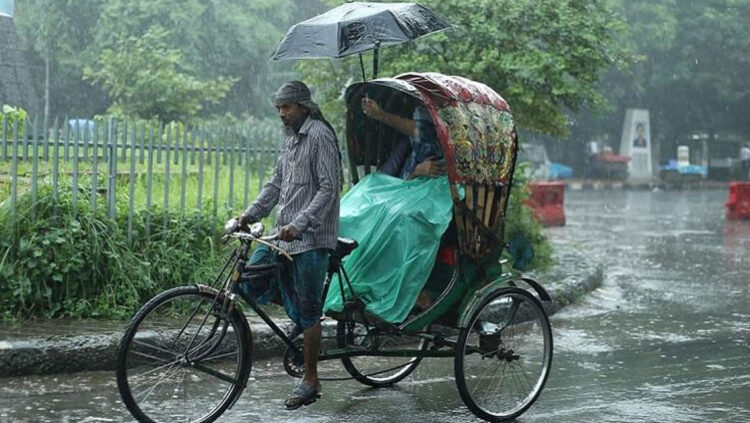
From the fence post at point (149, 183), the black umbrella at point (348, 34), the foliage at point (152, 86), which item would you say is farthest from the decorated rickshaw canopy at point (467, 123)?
the foliage at point (152, 86)

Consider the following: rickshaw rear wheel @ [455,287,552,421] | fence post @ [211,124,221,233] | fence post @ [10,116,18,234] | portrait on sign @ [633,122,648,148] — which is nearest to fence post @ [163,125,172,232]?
fence post @ [211,124,221,233]

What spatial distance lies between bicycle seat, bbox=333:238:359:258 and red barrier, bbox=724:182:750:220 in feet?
66.8

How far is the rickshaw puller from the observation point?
5.42m

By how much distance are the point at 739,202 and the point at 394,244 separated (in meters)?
20.3

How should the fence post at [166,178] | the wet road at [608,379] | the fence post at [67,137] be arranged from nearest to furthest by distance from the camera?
the wet road at [608,379] < the fence post at [67,137] < the fence post at [166,178]

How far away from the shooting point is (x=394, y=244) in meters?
5.87

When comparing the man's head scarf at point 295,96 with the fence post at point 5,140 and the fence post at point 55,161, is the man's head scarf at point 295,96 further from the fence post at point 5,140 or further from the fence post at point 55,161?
the fence post at point 5,140

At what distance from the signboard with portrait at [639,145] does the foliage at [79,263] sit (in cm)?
4375

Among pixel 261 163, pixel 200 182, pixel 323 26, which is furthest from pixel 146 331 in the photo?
pixel 261 163

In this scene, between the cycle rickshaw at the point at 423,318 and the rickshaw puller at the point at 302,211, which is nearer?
the cycle rickshaw at the point at 423,318

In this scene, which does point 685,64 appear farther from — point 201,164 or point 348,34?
point 348,34

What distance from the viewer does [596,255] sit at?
1501 centimetres

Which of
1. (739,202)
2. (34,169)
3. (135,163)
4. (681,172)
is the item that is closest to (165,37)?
(739,202)

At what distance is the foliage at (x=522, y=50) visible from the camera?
36.8 feet
